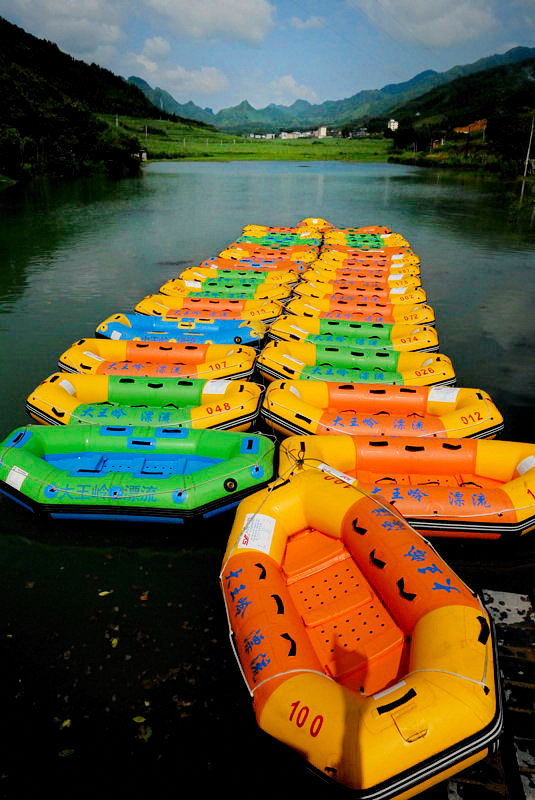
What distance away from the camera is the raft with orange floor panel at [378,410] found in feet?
20.9

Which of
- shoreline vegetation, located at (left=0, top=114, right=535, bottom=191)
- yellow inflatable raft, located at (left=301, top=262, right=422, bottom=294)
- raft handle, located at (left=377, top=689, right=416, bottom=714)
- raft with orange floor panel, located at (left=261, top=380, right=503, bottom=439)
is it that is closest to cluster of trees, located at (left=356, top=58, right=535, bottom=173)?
shoreline vegetation, located at (left=0, top=114, right=535, bottom=191)

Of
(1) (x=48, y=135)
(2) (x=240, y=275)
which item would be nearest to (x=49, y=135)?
A: (1) (x=48, y=135)

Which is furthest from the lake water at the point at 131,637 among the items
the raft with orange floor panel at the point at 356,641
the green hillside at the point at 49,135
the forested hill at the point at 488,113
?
the forested hill at the point at 488,113

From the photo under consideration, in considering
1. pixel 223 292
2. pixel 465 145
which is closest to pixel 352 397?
pixel 223 292

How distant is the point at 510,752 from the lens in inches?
138

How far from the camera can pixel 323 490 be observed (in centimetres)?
486

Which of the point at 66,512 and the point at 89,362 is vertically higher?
the point at 89,362

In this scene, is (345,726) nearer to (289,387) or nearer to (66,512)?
(66,512)

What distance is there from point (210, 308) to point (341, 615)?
27.3ft

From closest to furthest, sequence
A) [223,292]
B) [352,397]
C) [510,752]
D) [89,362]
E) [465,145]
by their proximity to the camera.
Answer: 1. [510,752]
2. [352,397]
3. [89,362]
4. [223,292]
5. [465,145]

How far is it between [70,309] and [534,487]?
1221 centimetres

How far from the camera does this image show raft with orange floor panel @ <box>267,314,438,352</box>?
30.0 ft

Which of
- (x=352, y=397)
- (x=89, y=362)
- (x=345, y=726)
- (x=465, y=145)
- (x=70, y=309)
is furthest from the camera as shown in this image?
(x=465, y=145)

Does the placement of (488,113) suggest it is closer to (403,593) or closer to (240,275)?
(240,275)
